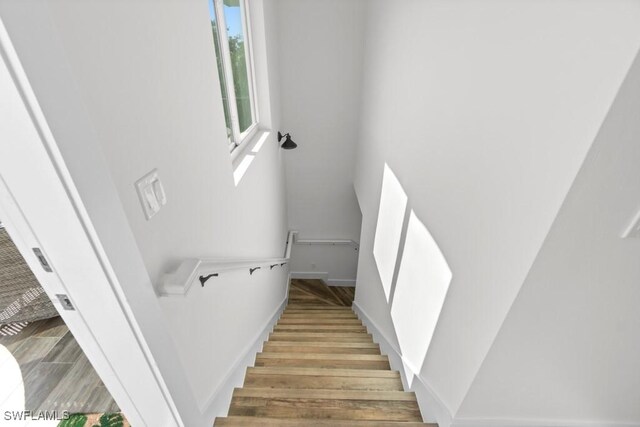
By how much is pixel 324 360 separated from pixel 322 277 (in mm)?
3419

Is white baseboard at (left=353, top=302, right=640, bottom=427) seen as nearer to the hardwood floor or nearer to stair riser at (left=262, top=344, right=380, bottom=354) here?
stair riser at (left=262, top=344, right=380, bottom=354)

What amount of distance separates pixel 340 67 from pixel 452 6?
8.63ft

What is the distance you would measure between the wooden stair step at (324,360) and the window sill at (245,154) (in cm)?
137

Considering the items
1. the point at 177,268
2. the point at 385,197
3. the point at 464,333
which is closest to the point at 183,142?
the point at 177,268

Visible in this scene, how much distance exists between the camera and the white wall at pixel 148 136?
0.53 meters

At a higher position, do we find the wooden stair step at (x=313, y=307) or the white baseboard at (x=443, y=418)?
the white baseboard at (x=443, y=418)

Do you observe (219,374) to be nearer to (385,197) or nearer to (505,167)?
(505,167)

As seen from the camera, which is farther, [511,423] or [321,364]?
[321,364]

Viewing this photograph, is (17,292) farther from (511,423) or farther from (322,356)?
(511,423)

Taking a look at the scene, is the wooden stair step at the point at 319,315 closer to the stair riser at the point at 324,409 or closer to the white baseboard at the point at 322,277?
the white baseboard at the point at 322,277

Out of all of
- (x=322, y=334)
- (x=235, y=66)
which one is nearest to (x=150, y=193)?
(x=235, y=66)

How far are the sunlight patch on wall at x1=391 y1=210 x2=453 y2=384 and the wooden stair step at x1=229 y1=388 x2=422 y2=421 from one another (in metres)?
0.23

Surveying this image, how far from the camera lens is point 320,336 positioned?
291 centimetres

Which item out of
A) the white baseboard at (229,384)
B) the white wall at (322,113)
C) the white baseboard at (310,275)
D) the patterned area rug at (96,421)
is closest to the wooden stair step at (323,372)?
the white baseboard at (229,384)
